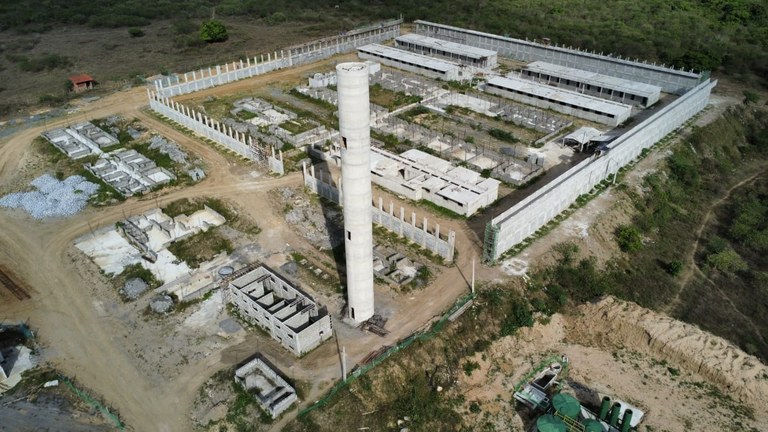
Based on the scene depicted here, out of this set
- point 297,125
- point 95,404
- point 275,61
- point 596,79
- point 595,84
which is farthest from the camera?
point 275,61

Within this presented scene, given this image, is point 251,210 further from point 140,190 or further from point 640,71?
point 640,71

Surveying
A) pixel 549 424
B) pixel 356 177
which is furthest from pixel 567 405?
pixel 356 177

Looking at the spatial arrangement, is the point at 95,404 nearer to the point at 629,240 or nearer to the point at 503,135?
the point at 629,240

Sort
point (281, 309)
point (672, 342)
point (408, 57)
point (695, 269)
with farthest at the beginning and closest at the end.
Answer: point (408, 57), point (695, 269), point (672, 342), point (281, 309)

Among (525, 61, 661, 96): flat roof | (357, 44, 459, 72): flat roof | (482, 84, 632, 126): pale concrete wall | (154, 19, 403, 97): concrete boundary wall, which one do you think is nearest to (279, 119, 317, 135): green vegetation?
(154, 19, 403, 97): concrete boundary wall

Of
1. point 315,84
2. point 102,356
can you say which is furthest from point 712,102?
point 102,356

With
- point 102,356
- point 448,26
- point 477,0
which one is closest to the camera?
point 102,356

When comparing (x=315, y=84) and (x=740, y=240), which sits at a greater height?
(x=315, y=84)
